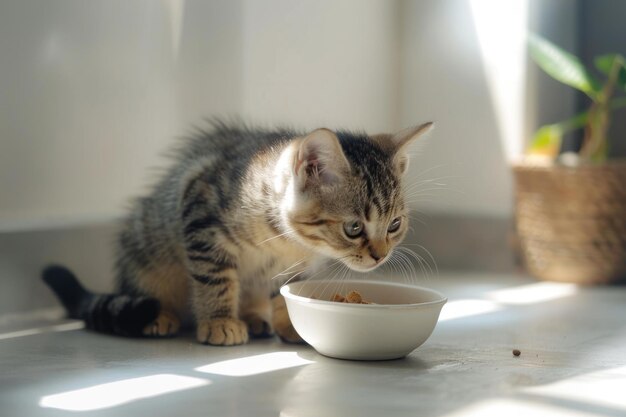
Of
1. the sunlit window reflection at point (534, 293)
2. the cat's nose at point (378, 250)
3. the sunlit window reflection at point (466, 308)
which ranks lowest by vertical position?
the sunlit window reflection at point (534, 293)

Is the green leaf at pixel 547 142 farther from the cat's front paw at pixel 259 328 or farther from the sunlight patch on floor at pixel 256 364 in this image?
the sunlight patch on floor at pixel 256 364

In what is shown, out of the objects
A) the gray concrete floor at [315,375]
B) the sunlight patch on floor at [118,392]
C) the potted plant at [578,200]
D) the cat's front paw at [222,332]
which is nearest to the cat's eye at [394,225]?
the gray concrete floor at [315,375]

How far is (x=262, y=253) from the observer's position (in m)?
Result: 2.58

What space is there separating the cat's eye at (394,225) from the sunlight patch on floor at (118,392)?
2.09 ft

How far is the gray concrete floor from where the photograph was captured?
193 cm

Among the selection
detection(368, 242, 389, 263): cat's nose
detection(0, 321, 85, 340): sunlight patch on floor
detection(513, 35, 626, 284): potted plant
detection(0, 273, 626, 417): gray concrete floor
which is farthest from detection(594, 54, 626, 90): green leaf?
detection(0, 321, 85, 340): sunlight patch on floor

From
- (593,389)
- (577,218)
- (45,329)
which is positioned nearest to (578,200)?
(577,218)

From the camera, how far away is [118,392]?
79.6 inches

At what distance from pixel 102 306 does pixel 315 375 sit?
0.79 m

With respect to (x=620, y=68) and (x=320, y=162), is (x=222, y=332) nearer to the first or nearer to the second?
(x=320, y=162)

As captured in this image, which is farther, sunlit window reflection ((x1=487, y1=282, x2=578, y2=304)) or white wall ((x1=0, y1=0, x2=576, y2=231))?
sunlit window reflection ((x1=487, y1=282, x2=578, y2=304))

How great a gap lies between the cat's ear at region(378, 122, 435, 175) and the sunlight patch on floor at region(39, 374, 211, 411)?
808mm

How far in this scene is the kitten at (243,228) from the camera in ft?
7.72

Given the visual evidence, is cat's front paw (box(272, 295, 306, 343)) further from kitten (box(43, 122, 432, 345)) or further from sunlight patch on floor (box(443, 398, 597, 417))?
Answer: sunlight patch on floor (box(443, 398, 597, 417))
